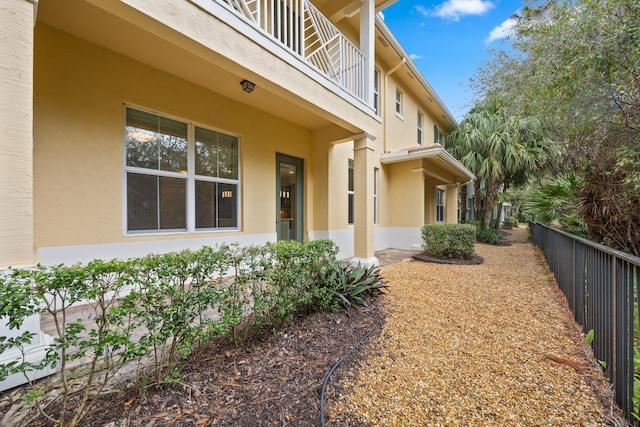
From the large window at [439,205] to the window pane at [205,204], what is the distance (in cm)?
1039

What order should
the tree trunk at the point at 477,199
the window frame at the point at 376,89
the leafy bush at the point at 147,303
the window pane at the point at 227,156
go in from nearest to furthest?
the leafy bush at the point at 147,303 → the window pane at the point at 227,156 → the window frame at the point at 376,89 → the tree trunk at the point at 477,199

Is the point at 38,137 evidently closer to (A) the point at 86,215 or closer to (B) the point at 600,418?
(A) the point at 86,215

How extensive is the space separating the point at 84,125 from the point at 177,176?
4.44 feet

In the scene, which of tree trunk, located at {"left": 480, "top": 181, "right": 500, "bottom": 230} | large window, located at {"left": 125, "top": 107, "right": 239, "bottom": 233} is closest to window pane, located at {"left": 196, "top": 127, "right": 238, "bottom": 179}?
large window, located at {"left": 125, "top": 107, "right": 239, "bottom": 233}

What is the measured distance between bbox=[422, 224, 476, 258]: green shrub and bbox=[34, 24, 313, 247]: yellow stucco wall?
648 centimetres

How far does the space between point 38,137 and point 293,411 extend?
431cm

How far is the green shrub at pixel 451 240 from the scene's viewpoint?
23.6 feet

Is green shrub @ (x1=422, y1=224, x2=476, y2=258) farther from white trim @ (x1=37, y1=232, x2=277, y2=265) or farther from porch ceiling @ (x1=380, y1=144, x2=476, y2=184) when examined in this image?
white trim @ (x1=37, y1=232, x2=277, y2=265)

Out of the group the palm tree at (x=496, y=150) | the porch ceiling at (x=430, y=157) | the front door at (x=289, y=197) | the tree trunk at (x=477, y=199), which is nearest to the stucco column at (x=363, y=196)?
the front door at (x=289, y=197)

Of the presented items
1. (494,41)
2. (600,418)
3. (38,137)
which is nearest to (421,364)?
(600,418)

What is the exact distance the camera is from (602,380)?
2184 mm

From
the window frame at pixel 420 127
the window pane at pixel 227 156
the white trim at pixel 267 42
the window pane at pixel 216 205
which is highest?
the window frame at pixel 420 127

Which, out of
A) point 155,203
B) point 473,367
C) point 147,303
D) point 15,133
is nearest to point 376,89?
point 155,203

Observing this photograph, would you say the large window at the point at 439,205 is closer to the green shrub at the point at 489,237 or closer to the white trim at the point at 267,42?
the green shrub at the point at 489,237
